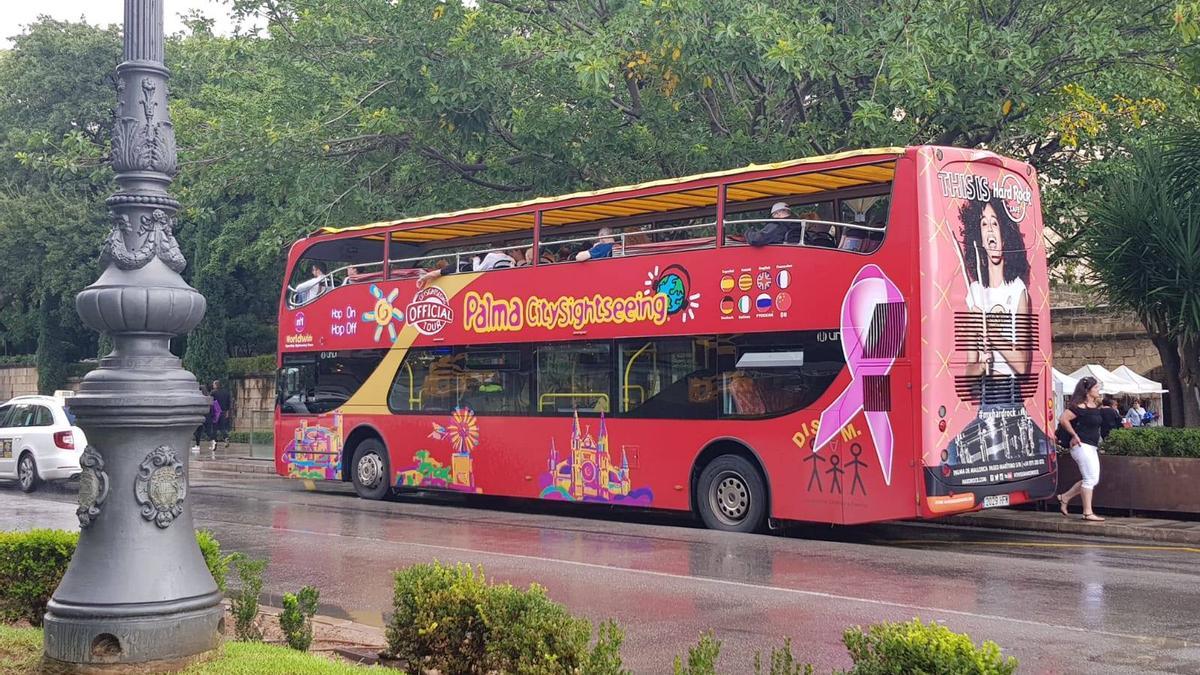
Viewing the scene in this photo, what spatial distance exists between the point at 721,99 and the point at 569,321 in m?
5.59

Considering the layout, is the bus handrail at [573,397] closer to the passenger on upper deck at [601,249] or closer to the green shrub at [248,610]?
the passenger on upper deck at [601,249]

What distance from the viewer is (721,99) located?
1972 cm

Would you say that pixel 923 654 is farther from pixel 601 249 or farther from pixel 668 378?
pixel 601 249

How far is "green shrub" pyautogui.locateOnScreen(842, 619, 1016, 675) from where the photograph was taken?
461 cm

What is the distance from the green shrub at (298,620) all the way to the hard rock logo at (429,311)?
35.3 ft

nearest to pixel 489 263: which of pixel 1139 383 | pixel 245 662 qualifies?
pixel 245 662

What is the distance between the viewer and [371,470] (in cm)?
1947

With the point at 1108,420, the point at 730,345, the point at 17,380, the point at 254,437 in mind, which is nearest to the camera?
the point at 730,345

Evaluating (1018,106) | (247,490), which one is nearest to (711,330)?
(1018,106)

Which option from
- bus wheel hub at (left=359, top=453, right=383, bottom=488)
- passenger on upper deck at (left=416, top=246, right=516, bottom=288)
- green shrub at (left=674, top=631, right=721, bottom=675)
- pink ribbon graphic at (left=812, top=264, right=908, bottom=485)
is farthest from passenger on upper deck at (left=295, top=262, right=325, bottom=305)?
green shrub at (left=674, top=631, right=721, bottom=675)

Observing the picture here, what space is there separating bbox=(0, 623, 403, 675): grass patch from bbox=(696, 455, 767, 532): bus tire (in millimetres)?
8165

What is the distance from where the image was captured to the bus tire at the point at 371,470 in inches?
756

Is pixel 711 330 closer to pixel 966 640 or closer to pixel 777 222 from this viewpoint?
pixel 777 222

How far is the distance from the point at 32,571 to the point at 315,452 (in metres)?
12.2
